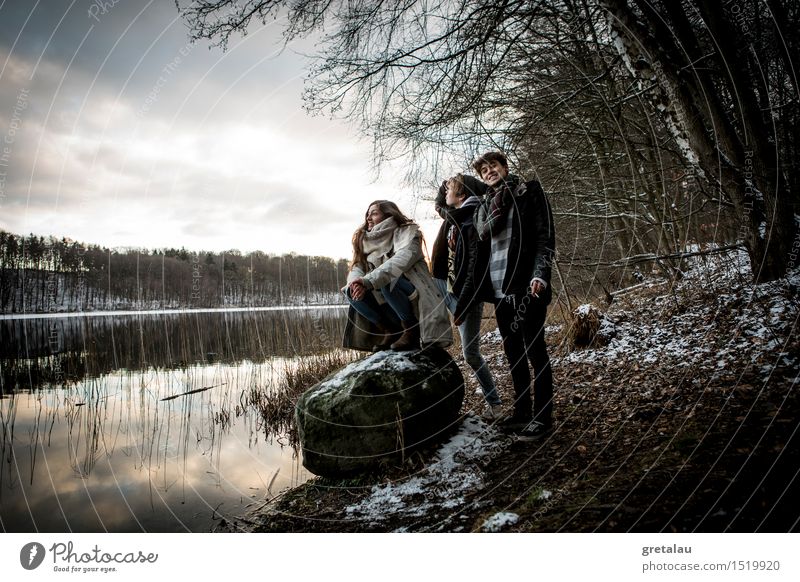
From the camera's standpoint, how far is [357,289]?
2871mm

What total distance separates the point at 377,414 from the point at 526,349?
1.19 m

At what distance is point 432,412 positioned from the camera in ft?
9.39

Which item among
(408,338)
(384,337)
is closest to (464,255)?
(408,338)

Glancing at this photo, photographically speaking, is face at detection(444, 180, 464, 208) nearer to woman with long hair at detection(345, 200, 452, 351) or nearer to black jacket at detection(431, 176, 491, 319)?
black jacket at detection(431, 176, 491, 319)

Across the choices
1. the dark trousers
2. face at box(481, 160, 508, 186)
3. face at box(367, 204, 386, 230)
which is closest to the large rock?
the dark trousers

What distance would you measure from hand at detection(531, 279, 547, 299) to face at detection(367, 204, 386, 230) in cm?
138

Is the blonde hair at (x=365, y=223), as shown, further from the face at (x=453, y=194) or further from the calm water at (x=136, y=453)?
the calm water at (x=136, y=453)

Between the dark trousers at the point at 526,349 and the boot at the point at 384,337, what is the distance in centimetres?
93

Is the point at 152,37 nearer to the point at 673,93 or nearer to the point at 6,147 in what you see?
the point at 6,147

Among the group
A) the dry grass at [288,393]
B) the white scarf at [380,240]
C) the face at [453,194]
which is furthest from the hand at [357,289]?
the dry grass at [288,393]

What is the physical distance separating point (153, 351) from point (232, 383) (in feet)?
19.9

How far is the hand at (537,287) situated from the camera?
7.75ft

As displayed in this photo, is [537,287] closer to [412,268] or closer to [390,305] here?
[412,268]

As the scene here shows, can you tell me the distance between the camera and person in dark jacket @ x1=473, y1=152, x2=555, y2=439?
2537 millimetres
